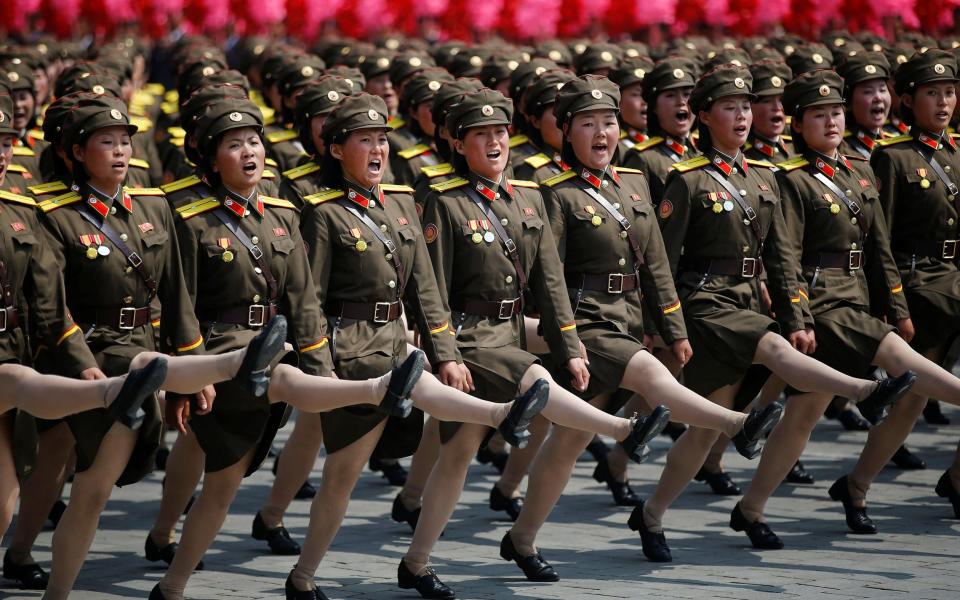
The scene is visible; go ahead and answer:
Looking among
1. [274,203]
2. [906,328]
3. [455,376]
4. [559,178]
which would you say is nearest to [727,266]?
[559,178]

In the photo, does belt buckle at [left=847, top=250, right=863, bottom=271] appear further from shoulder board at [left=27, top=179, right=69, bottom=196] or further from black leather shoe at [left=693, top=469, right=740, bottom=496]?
shoulder board at [left=27, top=179, right=69, bottom=196]

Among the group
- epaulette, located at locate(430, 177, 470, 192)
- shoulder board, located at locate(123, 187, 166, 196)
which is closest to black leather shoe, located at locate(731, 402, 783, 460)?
epaulette, located at locate(430, 177, 470, 192)

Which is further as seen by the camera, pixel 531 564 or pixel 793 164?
pixel 793 164

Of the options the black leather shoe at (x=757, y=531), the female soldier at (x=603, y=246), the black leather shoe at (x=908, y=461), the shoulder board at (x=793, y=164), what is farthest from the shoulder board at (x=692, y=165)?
the black leather shoe at (x=908, y=461)

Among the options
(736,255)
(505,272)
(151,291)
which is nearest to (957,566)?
(736,255)

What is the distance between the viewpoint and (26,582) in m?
8.04

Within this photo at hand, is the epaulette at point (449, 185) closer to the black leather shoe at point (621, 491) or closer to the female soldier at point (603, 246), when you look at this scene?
the female soldier at point (603, 246)

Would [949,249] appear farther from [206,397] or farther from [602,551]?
[206,397]

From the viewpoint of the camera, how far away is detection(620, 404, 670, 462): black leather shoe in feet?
23.9

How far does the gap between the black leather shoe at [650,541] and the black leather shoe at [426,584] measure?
4.27ft

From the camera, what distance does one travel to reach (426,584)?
7715mm

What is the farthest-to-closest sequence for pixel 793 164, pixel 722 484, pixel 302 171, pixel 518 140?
pixel 518 140 → pixel 722 484 → pixel 302 171 → pixel 793 164

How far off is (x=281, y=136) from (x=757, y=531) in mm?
5062

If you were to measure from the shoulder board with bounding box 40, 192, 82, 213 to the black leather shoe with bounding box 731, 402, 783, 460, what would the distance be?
3.37 meters
